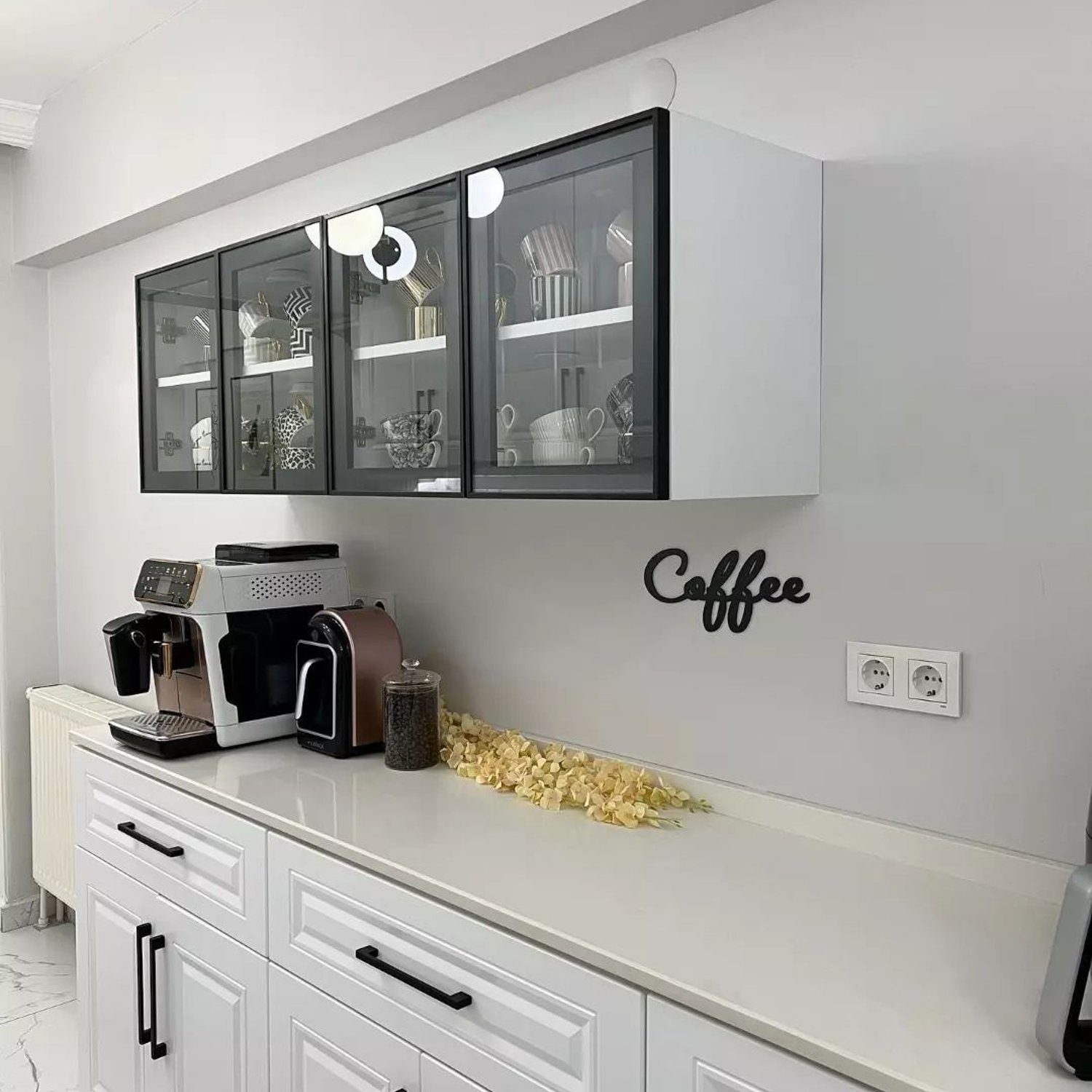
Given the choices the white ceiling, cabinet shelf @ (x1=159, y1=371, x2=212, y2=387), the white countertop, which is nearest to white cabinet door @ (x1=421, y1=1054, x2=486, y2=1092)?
A: the white countertop

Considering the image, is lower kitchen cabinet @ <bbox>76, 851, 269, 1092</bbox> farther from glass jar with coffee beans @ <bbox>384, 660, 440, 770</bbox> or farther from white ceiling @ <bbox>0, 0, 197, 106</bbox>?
white ceiling @ <bbox>0, 0, 197, 106</bbox>

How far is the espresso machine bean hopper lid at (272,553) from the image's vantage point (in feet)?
7.83

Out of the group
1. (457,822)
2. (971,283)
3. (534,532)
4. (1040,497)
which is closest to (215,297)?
(534,532)

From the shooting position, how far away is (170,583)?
91.7 inches

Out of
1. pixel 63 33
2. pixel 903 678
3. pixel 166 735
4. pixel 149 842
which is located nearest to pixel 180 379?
pixel 166 735

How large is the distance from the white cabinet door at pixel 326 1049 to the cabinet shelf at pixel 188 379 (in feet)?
4.23

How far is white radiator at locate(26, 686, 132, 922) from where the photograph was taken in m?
3.37

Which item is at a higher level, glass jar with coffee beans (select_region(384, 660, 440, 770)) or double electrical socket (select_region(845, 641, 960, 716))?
double electrical socket (select_region(845, 641, 960, 716))

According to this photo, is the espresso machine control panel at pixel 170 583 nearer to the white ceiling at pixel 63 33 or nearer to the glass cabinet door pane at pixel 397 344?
the glass cabinet door pane at pixel 397 344

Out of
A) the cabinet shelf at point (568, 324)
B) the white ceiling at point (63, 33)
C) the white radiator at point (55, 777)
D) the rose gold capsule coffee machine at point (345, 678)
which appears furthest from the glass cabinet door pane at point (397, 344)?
the white radiator at point (55, 777)

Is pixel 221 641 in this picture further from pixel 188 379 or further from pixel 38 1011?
pixel 38 1011

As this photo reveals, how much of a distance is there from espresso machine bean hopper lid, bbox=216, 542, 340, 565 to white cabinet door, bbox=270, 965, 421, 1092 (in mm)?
904

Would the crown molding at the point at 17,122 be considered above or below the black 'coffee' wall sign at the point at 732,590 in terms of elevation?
above

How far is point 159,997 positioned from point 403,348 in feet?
4.66
